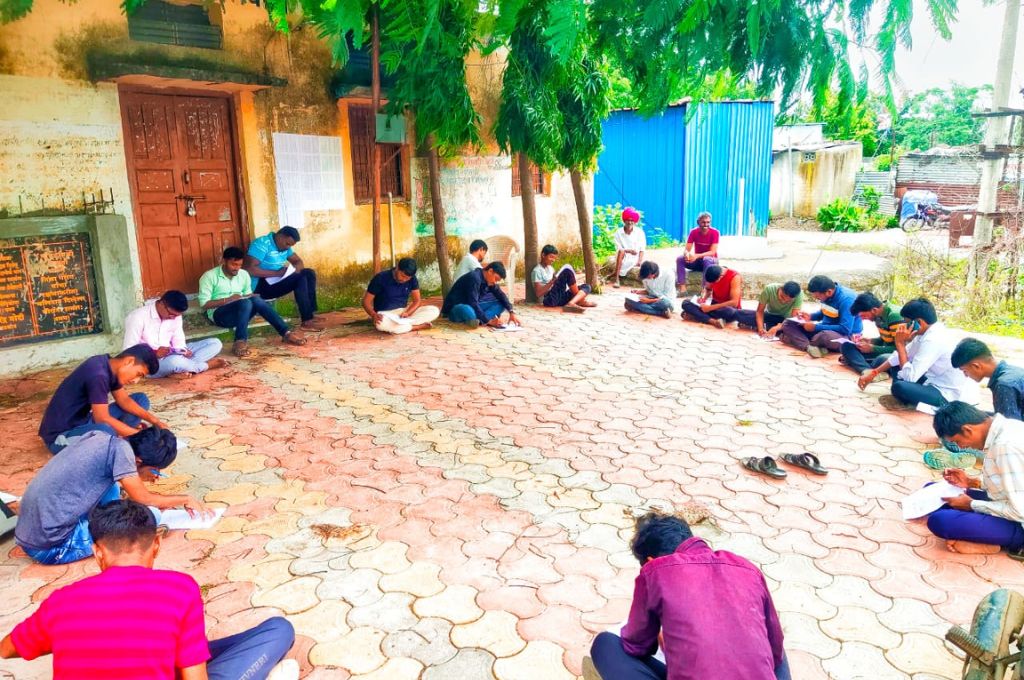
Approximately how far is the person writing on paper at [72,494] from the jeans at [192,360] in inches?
123

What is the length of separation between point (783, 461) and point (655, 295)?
5173 millimetres

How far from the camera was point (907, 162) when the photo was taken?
2409cm

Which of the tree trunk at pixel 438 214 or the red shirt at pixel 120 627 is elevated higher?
the tree trunk at pixel 438 214

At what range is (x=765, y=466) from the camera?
4.74 meters

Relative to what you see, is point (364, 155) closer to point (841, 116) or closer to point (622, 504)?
point (622, 504)

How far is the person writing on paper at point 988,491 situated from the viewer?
355 cm

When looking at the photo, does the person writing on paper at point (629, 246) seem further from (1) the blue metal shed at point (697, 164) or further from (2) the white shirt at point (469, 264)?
(1) the blue metal shed at point (697, 164)

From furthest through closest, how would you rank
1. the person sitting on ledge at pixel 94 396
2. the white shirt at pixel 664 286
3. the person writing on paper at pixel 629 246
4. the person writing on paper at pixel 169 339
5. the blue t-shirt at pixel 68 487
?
the person writing on paper at pixel 629 246
the white shirt at pixel 664 286
the person writing on paper at pixel 169 339
the person sitting on ledge at pixel 94 396
the blue t-shirt at pixel 68 487

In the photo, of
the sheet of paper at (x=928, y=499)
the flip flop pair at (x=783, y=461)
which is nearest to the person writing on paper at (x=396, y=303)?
the flip flop pair at (x=783, y=461)

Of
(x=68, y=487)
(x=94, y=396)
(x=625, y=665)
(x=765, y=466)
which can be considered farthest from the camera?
(x=765, y=466)

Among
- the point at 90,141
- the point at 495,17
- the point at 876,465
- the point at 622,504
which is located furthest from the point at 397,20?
the point at 90,141

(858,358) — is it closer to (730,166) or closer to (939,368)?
(939,368)

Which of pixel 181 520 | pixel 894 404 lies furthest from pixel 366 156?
pixel 894 404

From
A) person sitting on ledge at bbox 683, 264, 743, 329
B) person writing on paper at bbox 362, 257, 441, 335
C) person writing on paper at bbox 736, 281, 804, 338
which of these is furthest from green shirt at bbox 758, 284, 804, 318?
person writing on paper at bbox 362, 257, 441, 335
